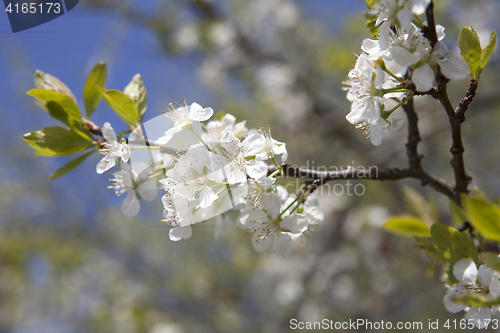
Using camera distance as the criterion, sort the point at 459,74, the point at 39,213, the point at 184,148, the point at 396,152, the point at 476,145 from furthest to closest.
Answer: the point at 39,213, the point at 476,145, the point at 396,152, the point at 184,148, the point at 459,74

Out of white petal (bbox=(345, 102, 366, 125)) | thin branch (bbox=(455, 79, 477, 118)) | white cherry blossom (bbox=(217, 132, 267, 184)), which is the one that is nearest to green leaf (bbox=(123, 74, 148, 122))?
white cherry blossom (bbox=(217, 132, 267, 184))

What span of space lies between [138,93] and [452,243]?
42.0 inches

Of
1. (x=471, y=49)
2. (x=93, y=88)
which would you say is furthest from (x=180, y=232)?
(x=471, y=49)

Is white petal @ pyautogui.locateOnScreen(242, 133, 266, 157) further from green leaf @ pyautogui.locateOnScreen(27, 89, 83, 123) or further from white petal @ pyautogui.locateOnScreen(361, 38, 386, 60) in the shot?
green leaf @ pyautogui.locateOnScreen(27, 89, 83, 123)

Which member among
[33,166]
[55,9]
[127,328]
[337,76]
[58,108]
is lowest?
[127,328]

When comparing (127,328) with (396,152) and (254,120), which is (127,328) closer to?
(254,120)

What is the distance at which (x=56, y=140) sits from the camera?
40.9 inches

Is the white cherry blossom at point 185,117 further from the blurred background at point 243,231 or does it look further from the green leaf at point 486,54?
the blurred background at point 243,231

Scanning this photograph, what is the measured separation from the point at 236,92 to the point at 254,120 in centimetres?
145

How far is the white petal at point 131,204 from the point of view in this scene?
3.26 ft

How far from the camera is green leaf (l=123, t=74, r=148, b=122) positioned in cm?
110

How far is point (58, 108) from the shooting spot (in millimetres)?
1013

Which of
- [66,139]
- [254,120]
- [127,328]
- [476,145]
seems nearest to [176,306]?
[127,328]

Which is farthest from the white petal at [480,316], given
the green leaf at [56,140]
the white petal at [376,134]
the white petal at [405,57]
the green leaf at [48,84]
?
the green leaf at [48,84]
